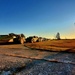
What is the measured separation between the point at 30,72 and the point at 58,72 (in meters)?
1.72

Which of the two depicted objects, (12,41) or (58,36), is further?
(58,36)

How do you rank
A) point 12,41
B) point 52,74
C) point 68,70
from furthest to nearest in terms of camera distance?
point 12,41 < point 68,70 < point 52,74

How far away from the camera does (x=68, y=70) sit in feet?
29.2

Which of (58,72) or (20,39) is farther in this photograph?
(20,39)

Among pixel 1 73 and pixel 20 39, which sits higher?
pixel 20 39

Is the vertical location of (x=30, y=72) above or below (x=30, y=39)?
below

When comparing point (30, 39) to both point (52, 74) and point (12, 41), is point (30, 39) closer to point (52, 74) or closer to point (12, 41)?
point (12, 41)

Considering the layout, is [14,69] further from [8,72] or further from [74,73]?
[74,73]

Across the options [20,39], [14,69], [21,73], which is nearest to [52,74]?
[21,73]

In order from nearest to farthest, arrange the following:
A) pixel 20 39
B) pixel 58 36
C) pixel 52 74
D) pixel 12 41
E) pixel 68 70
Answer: pixel 52 74, pixel 68 70, pixel 20 39, pixel 12 41, pixel 58 36

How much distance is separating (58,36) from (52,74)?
5645 cm

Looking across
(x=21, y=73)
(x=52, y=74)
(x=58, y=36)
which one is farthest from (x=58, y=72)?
(x=58, y=36)

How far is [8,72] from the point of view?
873 centimetres

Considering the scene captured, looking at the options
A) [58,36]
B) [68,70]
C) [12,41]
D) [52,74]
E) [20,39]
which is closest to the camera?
[52,74]
